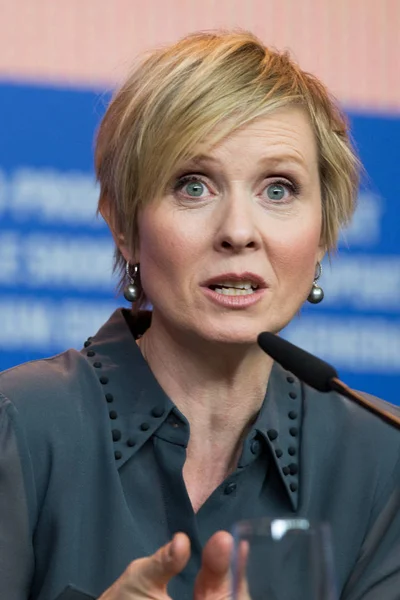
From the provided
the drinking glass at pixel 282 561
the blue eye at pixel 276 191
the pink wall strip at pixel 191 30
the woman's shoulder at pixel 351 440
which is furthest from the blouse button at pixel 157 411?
the pink wall strip at pixel 191 30

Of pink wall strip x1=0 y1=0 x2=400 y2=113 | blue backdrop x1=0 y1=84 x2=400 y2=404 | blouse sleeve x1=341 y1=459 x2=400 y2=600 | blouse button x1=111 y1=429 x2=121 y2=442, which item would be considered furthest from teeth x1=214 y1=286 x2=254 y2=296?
pink wall strip x1=0 y1=0 x2=400 y2=113

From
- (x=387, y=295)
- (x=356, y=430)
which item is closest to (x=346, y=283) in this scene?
(x=387, y=295)

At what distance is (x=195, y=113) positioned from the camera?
1.43 metres

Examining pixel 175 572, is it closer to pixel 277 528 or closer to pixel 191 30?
pixel 277 528

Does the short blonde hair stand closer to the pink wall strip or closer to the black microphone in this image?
the black microphone

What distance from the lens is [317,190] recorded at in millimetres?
1544

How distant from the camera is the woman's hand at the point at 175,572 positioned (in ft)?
3.23

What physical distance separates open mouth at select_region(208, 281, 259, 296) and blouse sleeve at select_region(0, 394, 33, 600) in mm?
317

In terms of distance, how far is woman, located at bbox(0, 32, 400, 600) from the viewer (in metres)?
1.39

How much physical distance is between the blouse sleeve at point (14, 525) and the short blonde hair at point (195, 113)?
1.17ft

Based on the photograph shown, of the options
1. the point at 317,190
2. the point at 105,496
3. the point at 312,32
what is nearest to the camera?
the point at 105,496

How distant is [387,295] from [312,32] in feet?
2.04

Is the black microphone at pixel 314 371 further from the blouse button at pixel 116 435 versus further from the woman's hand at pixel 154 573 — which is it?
the blouse button at pixel 116 435

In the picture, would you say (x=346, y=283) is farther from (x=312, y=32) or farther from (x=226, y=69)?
(x=226, y=69)
